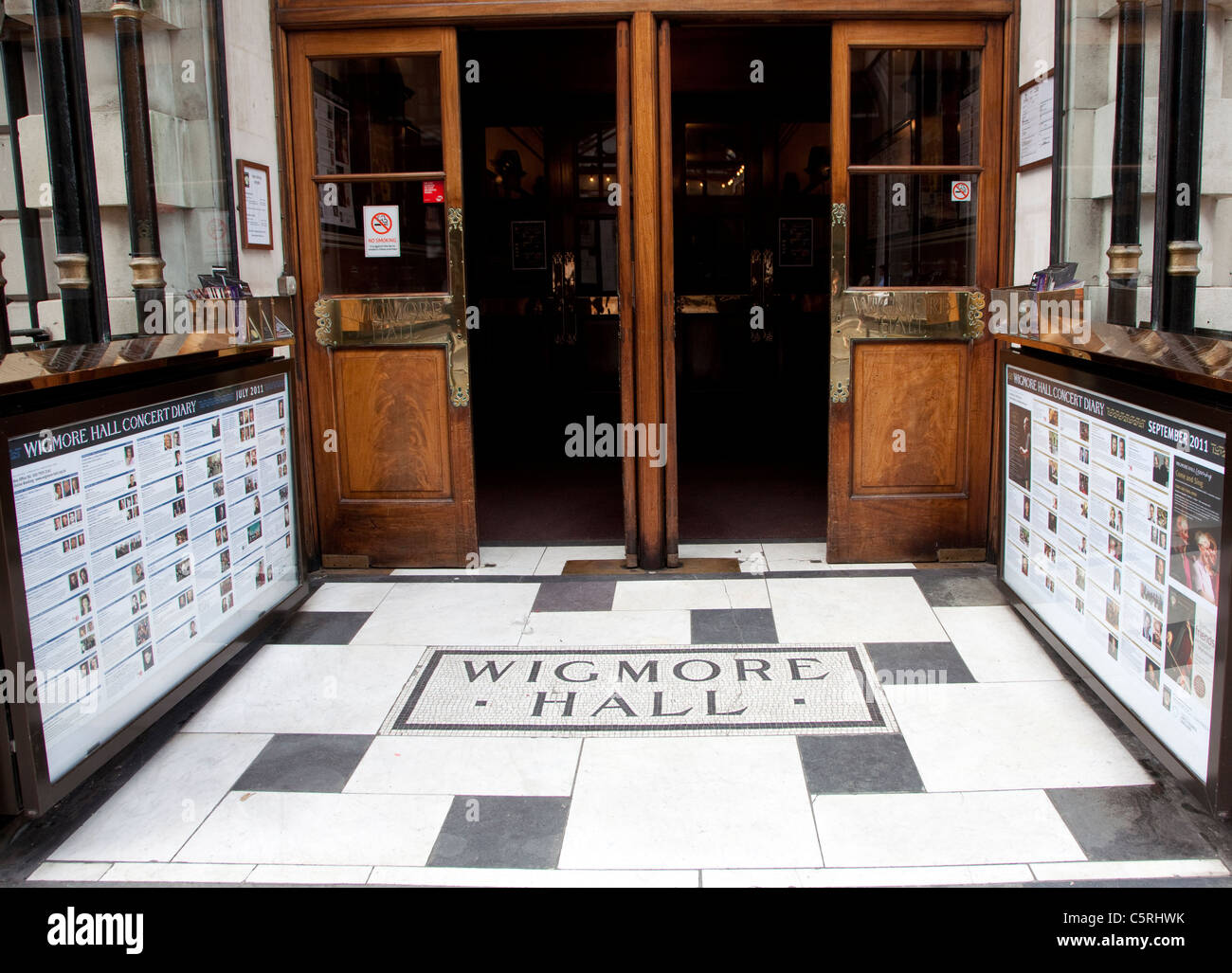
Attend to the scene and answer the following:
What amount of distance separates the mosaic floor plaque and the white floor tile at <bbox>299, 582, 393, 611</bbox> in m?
0.61

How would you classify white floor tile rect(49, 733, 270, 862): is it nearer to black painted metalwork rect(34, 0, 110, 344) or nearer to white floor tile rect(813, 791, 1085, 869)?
black painted metalwork rect(34, 0, 110, 344)

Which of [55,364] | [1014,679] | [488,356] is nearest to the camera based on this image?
[55,364]

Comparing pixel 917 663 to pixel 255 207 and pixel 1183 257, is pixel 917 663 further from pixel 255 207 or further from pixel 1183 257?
pixel 255 207

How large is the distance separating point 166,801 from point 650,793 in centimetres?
119

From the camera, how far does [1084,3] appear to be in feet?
11.8

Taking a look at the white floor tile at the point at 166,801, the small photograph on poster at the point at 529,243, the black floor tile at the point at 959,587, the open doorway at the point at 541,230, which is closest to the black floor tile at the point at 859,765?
the black floor tile at the point at 959,587

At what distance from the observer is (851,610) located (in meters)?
3.69

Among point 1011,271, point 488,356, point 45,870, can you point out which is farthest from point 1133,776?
point 488,356

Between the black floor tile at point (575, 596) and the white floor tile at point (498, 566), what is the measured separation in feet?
0.82

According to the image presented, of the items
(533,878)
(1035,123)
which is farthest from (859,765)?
(1035,123)

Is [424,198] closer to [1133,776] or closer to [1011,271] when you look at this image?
[1011,271]

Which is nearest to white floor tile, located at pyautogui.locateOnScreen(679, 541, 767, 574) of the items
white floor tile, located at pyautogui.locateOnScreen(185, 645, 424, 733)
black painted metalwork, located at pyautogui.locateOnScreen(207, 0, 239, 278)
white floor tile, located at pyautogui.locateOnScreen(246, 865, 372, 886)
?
white floor tile, located at pyautogui.locateOnScreen(185, 645, 424, 733)

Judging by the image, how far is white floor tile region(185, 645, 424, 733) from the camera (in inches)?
114

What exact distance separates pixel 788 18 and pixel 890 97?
20.0 inches
